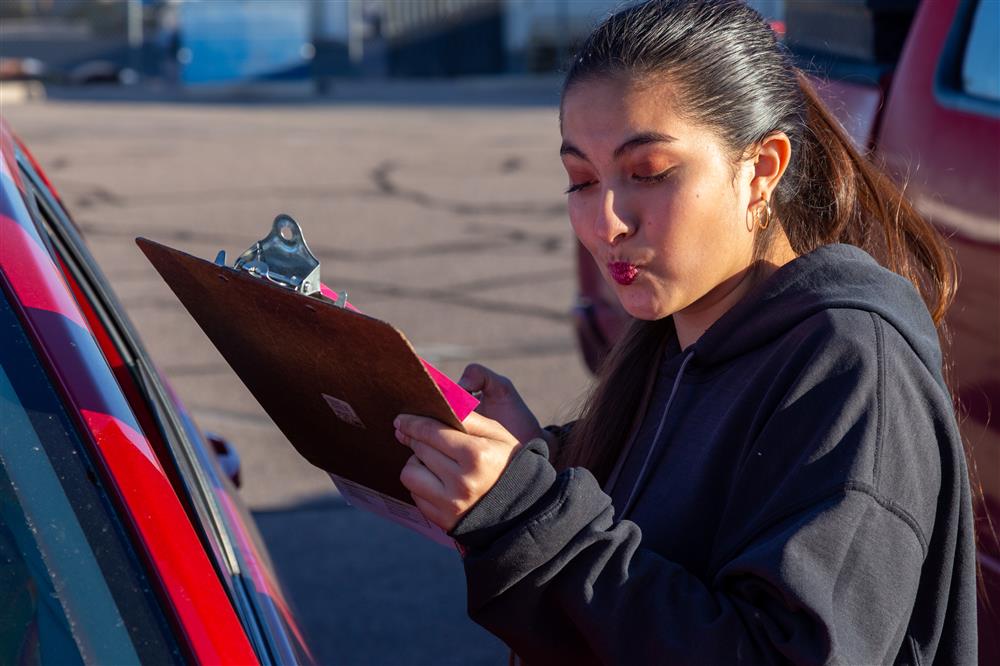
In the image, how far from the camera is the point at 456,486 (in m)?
1.33

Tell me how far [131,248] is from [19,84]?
18.6 meters

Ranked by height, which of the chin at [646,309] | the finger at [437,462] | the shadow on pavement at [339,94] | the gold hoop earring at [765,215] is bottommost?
the shadow on pavement at [339,94]

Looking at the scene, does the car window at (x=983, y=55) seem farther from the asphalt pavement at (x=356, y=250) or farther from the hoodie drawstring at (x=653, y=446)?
the hoodie drawstring at (x=653, y=446)

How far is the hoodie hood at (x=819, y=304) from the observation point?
1447mm

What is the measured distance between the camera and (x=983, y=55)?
3.24 meters

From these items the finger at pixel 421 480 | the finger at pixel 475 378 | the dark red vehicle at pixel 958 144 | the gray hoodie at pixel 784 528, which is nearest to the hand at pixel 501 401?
the finger at pixel 475 378

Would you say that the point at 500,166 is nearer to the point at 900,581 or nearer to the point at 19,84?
the point at 900,581

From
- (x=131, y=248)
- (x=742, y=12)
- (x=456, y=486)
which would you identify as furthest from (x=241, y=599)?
(x=131, y=248)

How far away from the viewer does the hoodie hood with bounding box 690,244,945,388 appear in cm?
145

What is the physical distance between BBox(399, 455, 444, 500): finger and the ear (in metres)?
0.53

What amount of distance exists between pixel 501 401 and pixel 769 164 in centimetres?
50

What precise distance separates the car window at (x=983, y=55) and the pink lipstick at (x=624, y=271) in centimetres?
190

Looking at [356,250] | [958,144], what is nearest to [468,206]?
[356,250]

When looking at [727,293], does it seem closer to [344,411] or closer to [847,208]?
[847,208]
